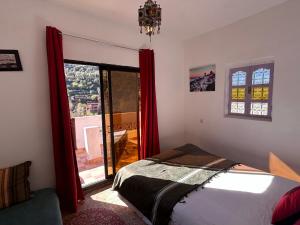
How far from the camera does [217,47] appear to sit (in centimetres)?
312

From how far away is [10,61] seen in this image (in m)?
1.92

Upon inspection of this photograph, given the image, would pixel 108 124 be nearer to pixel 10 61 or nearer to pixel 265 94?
pixel 10 61

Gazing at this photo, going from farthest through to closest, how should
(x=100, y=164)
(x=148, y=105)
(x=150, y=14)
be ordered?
1. (x=100, y=164)
2. (x=148, y=105)
3. (x=150, y=14)

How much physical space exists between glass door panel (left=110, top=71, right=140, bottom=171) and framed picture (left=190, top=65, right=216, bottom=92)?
4.00 ft

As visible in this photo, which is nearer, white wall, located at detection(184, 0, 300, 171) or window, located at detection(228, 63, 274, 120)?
white wall, located at detection(184, 0, 300, 171)

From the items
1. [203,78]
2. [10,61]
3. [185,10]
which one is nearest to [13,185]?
[10,61]

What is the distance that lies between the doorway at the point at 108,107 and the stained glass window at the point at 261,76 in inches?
75.7

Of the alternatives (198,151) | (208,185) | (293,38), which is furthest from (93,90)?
(293,38)

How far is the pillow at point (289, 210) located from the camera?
3.78 feet

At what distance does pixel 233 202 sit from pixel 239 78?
210cm

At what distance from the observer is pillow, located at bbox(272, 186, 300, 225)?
1.15 m

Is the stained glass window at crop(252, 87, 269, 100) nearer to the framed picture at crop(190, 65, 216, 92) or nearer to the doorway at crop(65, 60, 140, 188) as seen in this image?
the framed picture at crop(190, 65, 216, 92)

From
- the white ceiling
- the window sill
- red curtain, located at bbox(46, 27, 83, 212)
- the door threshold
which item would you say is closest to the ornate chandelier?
the white ceiling

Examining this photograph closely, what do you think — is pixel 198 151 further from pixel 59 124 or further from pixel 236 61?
pixel 59 124
